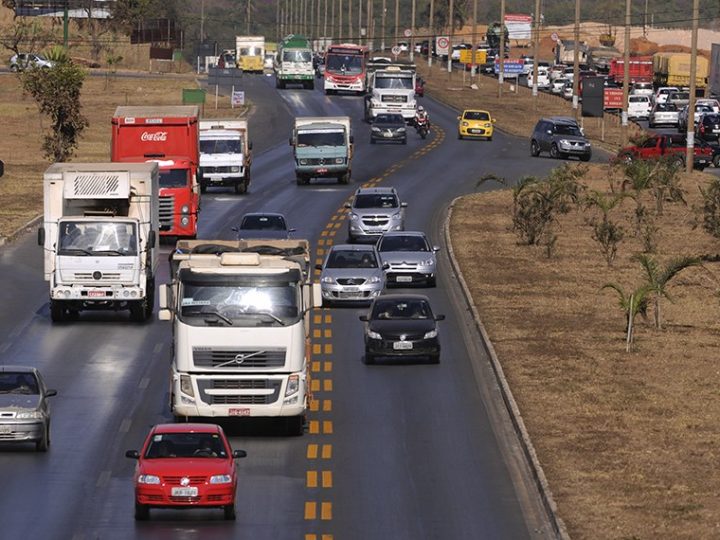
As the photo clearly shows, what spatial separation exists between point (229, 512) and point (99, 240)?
2095 cm

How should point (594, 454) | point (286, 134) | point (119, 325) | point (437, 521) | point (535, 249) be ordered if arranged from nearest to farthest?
point (437, 521)
point (594, 454)
point (119, 325)
point (535, 249)
point (286, 134)

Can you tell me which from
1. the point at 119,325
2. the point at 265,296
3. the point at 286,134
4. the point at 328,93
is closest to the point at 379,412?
the point at 265,296

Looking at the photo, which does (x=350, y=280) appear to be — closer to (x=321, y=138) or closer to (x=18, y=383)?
(x=18, y=383)

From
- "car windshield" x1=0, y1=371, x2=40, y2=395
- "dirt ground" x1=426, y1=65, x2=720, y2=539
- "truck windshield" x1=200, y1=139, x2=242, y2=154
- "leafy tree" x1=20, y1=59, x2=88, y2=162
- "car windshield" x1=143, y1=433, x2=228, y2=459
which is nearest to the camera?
"car windshield" x1=143, y1=433, x2=228, y2=459

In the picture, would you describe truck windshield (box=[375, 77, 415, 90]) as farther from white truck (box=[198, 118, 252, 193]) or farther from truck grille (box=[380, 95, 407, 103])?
white truck (box=[198, 118, 252, 193])

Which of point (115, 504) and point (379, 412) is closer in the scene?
point (115, 504)

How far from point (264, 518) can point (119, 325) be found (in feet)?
69.9

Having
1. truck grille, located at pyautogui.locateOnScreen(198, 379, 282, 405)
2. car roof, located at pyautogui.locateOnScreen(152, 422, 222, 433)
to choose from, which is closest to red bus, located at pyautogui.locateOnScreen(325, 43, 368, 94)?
truck grille, located at pyautogui.locateOnScreen(198, 379, 282, 405)

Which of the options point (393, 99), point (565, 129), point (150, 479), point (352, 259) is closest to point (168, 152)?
point (352, 259)

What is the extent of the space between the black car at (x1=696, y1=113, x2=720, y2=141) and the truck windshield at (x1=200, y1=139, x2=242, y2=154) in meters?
37.9

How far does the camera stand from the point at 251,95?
137 m

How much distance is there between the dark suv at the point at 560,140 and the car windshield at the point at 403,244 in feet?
134

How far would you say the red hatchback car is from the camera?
27.5 m

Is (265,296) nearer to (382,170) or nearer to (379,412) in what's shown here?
(379,412)
